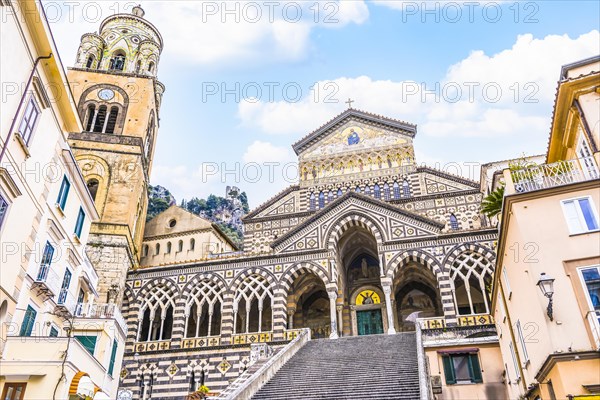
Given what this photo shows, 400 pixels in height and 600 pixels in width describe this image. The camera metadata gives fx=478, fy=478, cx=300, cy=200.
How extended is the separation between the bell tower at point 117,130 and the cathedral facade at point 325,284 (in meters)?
2.17

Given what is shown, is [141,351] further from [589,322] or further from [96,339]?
[589,322]

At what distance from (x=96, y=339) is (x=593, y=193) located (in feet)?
55.4

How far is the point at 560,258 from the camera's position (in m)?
11.5

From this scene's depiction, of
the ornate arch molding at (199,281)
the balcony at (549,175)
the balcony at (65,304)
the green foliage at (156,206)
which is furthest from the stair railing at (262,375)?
the green foliage at (156,206)

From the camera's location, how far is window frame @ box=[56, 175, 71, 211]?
1649 cm

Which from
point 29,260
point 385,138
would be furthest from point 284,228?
point 29,260

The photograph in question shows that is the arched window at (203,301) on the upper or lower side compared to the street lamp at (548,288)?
upper

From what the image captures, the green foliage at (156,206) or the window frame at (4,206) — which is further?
the green foliage at (156,206)

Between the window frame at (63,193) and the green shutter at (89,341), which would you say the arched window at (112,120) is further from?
the green shutter at (89,341)

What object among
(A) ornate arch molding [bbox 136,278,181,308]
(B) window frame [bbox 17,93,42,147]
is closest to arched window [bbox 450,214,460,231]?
(A) ornate arch molding [bbox 136,278,181,308]

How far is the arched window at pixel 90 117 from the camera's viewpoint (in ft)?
113

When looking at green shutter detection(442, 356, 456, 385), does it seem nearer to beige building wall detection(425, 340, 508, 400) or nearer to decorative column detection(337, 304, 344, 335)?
beige building wall detection(425, 340, 508, 400)

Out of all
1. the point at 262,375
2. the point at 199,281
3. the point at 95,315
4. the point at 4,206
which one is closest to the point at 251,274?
the point at 199,281

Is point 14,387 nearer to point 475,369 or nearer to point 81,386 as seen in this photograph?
point 81,386
